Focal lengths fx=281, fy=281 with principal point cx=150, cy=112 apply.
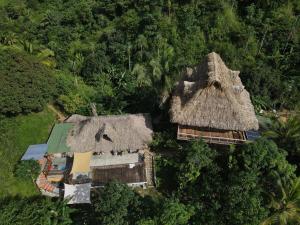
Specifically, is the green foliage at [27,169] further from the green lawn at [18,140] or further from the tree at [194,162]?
the tree at [194,162]

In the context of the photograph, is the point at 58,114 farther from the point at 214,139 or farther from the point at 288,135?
the point at 288,135

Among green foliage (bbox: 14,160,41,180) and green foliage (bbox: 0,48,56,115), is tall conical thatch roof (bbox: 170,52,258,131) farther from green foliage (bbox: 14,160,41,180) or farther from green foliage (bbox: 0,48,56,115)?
green foliage (bbox: 0,48,56,115)

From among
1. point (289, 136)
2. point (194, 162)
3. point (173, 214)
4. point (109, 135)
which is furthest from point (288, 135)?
point (109, 135)

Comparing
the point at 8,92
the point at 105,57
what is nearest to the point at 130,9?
the point at 105,57

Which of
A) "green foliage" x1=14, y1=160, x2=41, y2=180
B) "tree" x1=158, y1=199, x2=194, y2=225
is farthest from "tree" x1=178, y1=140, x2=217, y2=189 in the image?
"green foliage" x1=14, y1=160, x2=41, y2=180

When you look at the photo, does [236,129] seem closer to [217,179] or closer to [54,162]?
[217,179]

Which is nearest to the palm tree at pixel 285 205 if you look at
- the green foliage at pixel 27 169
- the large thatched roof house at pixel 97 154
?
the large thatched roof house at pixel 97 154
